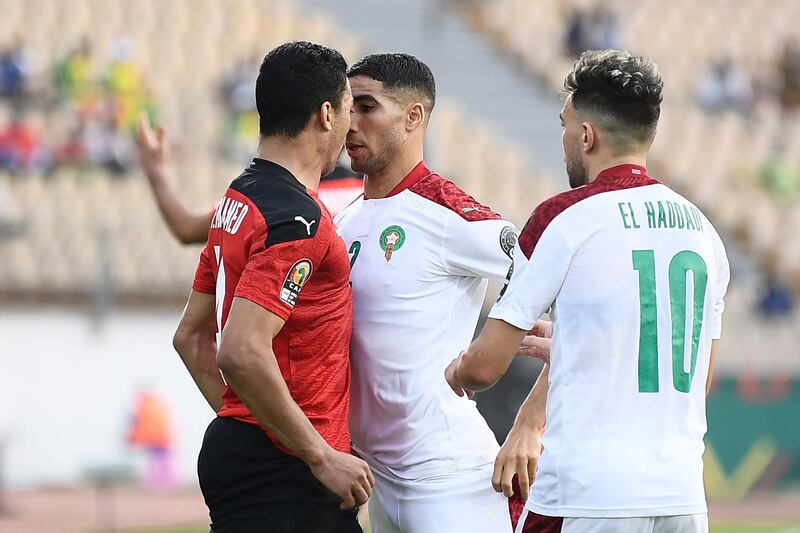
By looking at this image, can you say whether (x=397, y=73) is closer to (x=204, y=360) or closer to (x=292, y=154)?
(x=292, y=154)

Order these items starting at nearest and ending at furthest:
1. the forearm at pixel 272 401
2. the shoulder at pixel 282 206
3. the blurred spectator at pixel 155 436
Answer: the forearm at pixel 272 401
the shoulder at pixel 282 206
the blurred spectator at pixel 155 436

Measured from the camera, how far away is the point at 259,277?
12.3 ft

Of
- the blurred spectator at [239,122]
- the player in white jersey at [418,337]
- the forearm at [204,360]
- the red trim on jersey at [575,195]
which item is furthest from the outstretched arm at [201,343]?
the blurred spectator at [239,122]

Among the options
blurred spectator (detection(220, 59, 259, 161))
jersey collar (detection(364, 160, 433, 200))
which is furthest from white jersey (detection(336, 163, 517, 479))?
blurred spectator (detection(220, 59, 259, 161))

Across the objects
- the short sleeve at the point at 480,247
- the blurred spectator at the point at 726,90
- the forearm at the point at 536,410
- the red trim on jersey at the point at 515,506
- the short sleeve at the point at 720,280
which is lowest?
the red trim on jersey at the point at 515,506

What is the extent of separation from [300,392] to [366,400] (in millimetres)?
480

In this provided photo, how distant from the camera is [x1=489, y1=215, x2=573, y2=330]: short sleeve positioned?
3.76 meters

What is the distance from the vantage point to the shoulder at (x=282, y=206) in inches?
150

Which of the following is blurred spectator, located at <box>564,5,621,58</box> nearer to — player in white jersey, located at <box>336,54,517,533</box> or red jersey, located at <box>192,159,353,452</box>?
player in white jersey, located at <box>336,54,517,533</box>

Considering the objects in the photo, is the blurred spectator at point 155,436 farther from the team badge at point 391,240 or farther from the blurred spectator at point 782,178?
the blurred spectator at point 782,178

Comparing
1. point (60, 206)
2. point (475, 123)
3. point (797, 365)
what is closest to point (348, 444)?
point (60, 206)

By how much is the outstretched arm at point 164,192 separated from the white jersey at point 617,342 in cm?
216

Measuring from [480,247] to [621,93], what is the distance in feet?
2.35

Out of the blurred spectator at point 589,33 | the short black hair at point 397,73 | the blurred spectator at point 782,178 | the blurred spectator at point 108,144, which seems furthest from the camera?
the blurred spectator at point 589,33
